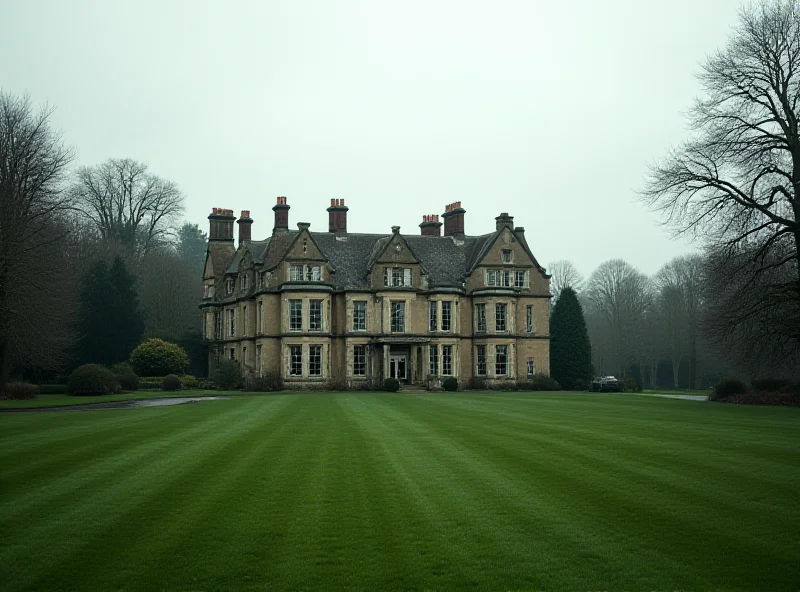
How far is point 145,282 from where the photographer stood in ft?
227

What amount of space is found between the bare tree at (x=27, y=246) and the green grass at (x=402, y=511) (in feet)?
63.2

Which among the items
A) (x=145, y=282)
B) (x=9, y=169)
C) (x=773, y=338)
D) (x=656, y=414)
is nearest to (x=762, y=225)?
(x=773, y=338)

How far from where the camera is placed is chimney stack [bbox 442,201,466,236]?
202 feet

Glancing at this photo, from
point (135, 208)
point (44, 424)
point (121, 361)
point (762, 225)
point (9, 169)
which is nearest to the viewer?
point (44, 424)

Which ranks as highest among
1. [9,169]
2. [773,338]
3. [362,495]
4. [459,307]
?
[9,169]

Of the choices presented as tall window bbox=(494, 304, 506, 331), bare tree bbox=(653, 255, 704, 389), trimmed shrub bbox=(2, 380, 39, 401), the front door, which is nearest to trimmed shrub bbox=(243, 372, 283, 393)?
the front door

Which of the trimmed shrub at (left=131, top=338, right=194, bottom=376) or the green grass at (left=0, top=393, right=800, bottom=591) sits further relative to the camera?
the trimmed shrub at (left=131, top=338, right=194, bottom=376)

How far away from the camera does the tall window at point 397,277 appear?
181 ft

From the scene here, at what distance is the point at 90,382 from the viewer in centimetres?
4138

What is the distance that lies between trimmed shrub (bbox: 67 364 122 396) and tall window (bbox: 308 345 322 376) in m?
14.3

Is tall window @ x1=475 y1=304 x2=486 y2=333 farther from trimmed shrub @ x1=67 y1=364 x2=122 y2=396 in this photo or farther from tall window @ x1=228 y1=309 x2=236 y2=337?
trimmed shrub @ x1=67 y1=364 x2=122 y2=396

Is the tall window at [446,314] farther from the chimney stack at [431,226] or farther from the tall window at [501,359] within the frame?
the chimney stack at [431,226]

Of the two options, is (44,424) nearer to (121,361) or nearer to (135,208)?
(121,361)

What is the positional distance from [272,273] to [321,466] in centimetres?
4051
